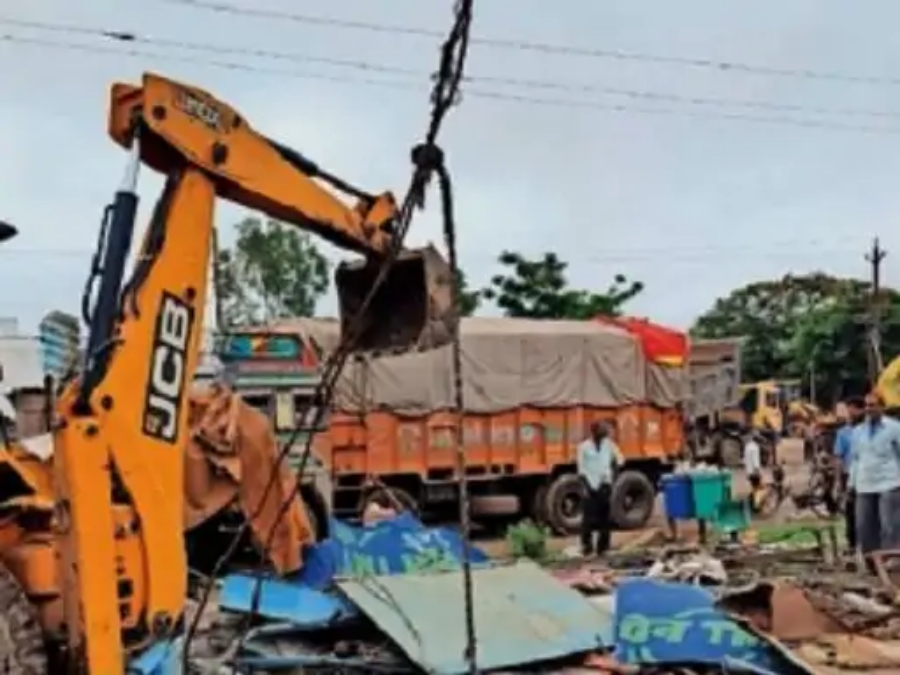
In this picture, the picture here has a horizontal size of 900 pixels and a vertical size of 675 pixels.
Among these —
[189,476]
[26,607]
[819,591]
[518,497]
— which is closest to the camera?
[26,607]

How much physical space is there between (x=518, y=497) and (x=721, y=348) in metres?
8.38

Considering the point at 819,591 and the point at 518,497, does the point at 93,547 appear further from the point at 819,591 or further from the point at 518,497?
the point at 518,497

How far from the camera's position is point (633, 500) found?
22.0 meters

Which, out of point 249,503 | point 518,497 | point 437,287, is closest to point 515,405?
point 518,497

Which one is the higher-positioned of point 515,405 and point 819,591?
point 515,405

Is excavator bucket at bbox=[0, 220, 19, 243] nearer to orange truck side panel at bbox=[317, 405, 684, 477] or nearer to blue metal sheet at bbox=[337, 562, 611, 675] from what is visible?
blue metal sheet at bbox=[337, 562, 611, 675]

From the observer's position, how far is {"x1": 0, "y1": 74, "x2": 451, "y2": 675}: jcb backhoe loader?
5906mm

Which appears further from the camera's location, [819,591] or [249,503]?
[249,503]

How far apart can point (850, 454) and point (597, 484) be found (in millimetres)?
4117

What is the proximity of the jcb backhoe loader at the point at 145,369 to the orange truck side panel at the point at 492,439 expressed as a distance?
38.3 feet

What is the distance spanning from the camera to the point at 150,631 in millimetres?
6203

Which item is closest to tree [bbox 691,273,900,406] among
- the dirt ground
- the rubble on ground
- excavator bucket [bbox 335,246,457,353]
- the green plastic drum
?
the dirt ground

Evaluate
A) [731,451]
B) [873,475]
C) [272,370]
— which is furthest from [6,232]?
[731,451]

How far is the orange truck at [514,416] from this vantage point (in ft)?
63.5
